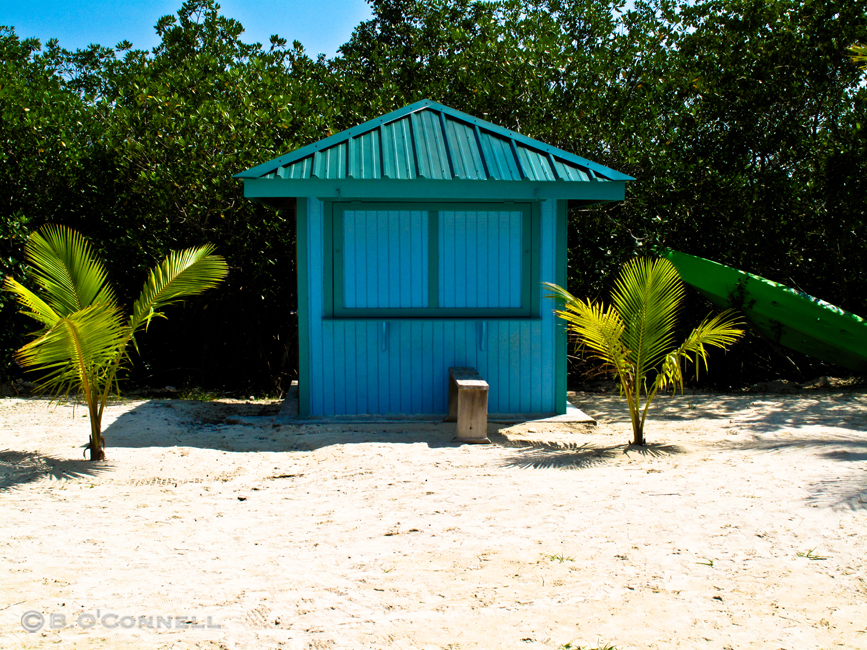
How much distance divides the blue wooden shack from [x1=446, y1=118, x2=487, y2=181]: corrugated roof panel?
0.02 meters

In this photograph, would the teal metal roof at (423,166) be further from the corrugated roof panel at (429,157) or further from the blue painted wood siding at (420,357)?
the blue painted wood siding at (420,357)

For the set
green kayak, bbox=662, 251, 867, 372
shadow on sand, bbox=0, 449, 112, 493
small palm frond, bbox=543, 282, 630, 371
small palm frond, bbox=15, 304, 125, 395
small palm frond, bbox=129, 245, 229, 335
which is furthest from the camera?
green kayak, bbox=662, 251, 867, 372

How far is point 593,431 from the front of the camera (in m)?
6.86

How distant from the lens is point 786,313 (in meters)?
9.14

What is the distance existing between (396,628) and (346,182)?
4.35m

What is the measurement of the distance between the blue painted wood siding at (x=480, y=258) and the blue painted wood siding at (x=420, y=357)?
0.22 m

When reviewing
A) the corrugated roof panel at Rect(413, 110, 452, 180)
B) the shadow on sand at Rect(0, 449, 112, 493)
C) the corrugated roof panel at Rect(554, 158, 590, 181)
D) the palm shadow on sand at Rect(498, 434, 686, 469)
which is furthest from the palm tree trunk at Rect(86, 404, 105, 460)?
the corrugated roof panel at Rect(554, 158, 590, 181)

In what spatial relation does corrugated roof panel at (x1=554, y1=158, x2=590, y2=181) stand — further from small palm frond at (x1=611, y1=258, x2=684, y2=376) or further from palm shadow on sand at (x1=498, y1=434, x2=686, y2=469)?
palm shadow on sand at (x1=498, y1=434, x2=686, y2=469)

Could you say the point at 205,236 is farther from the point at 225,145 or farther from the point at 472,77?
the point at 472,77

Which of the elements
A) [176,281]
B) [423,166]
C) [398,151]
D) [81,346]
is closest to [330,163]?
[398,151]

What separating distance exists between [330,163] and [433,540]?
3.90 metres

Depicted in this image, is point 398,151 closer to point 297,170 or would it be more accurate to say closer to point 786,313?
point 297,170

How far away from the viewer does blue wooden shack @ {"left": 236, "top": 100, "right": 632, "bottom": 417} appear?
6945 millimetres

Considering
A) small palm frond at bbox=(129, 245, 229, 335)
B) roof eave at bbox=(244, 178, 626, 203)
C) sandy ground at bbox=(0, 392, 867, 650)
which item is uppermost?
roof eave at bbox=(244, 178, 626, 203)
